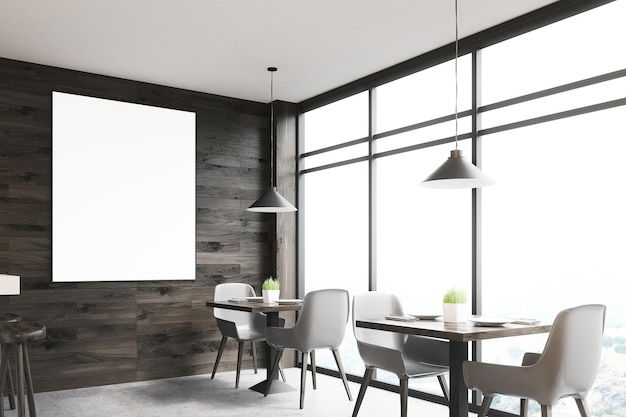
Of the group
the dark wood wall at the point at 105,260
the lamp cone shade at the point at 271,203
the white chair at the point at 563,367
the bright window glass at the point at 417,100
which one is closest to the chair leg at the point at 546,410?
the white chair at the point at 563,367

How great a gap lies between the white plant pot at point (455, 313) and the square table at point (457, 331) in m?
0.07

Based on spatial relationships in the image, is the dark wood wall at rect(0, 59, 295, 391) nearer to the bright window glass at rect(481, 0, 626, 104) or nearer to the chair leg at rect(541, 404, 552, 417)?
the bright window glass at rect(481, 0, 626, 104)

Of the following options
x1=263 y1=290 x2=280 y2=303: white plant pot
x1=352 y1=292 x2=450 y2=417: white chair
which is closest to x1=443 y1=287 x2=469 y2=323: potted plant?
x1=352 y1=292 x2=450 y2=417: white chair

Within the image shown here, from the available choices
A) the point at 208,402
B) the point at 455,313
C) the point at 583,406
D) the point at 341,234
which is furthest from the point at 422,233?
the point at 583,406

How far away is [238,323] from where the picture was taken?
603 centimetres

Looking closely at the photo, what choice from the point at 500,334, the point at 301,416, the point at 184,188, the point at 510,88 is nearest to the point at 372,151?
the point at 510,88

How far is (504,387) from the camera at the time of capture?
3.13 metres

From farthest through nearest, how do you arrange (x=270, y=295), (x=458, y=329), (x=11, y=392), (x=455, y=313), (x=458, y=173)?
1. (x=270, y=295)
2. (x=11, y=392)
3. (x=455, y=313)
4. (x=458, y=173)
5. (x=458, y=329)

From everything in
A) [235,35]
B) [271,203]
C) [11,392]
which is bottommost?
[11,392]

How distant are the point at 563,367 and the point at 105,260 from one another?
408 cm

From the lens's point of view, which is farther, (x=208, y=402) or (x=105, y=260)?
(x=105, y=260)

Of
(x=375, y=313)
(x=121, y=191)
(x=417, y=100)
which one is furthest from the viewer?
(x=417, y=100)

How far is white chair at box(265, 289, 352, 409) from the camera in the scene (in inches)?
186

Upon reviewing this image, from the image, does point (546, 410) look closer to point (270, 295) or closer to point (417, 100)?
point (270, 295)
